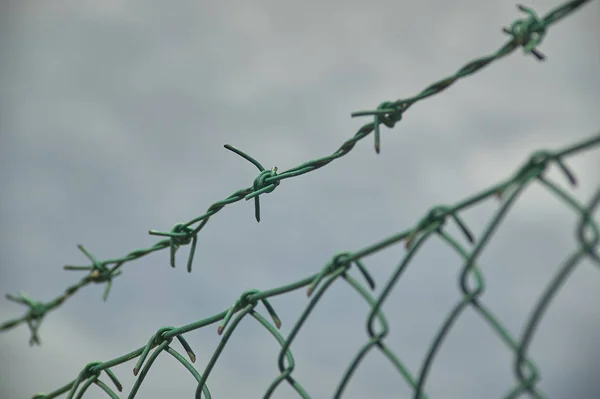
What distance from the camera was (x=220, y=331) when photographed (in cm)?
167

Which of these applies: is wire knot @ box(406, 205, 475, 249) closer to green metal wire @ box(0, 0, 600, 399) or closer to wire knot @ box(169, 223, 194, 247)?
green metal wire @ box(0, 0, 600, 399)

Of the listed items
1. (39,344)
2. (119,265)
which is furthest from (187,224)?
(39,344)

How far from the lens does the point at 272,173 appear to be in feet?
6.44

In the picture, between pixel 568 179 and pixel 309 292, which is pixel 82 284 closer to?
pixel 309 292

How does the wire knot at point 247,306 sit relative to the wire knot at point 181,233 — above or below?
below

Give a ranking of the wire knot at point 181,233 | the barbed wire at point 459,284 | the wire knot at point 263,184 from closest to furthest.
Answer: the barbed wire at point 459,284
the wire knot at point 263,184
the wire knot at point 181,233

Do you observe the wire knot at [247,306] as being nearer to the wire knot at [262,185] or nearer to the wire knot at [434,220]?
the wire knot at [262,185]


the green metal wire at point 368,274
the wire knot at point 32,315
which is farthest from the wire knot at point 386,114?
the wire knot at point 32,315

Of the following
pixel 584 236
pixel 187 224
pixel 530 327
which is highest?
pixel 187 224

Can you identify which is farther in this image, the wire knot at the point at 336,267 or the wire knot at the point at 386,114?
the wire knot at the point at 386,114

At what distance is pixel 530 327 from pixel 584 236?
15cm

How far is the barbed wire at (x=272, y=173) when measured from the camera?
4.61 feet

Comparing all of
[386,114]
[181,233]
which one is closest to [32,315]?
[181,233]

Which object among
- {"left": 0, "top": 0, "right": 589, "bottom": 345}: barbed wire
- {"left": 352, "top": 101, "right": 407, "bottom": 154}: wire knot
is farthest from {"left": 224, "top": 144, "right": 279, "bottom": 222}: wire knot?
{"left": 352, "top": 101, "right": 407, "bottom": 154}: wire knot
